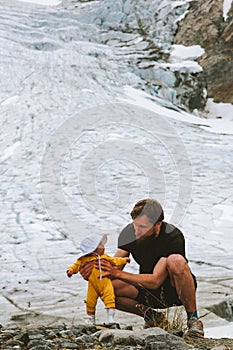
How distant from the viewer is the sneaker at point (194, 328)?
2.90 metres

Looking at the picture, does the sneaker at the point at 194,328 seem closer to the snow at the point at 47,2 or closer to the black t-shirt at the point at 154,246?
the black t-shirt at the point at 154,246

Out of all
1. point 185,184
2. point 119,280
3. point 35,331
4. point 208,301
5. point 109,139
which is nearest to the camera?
point 35,331

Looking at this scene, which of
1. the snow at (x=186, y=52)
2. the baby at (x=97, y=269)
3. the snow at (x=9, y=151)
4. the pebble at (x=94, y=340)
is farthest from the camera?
the snow at (x=186, y=52)

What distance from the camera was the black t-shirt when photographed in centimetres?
311

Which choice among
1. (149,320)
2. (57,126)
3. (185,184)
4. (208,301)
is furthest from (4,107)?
(149,320)

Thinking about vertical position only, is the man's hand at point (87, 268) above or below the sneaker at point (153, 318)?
above

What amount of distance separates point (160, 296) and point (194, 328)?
0.97 ft

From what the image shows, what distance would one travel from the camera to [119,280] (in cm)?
310

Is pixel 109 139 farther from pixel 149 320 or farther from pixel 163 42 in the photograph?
pixel 163 42

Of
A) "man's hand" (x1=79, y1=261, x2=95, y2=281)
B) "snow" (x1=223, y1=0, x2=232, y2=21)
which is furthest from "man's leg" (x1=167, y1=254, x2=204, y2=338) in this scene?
"snow" (x1=223, y1=0, x2=232, y2=21)

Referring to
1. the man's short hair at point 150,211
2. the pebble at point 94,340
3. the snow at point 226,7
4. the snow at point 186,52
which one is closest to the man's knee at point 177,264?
the man's short hair at point 150,211

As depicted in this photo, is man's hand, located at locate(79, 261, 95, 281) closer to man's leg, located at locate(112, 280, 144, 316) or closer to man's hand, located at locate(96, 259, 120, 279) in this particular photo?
man's hand, located at locate(96, 259, 120, 279)

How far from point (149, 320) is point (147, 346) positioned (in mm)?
718

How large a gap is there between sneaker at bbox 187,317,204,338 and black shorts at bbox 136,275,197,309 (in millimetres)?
171
